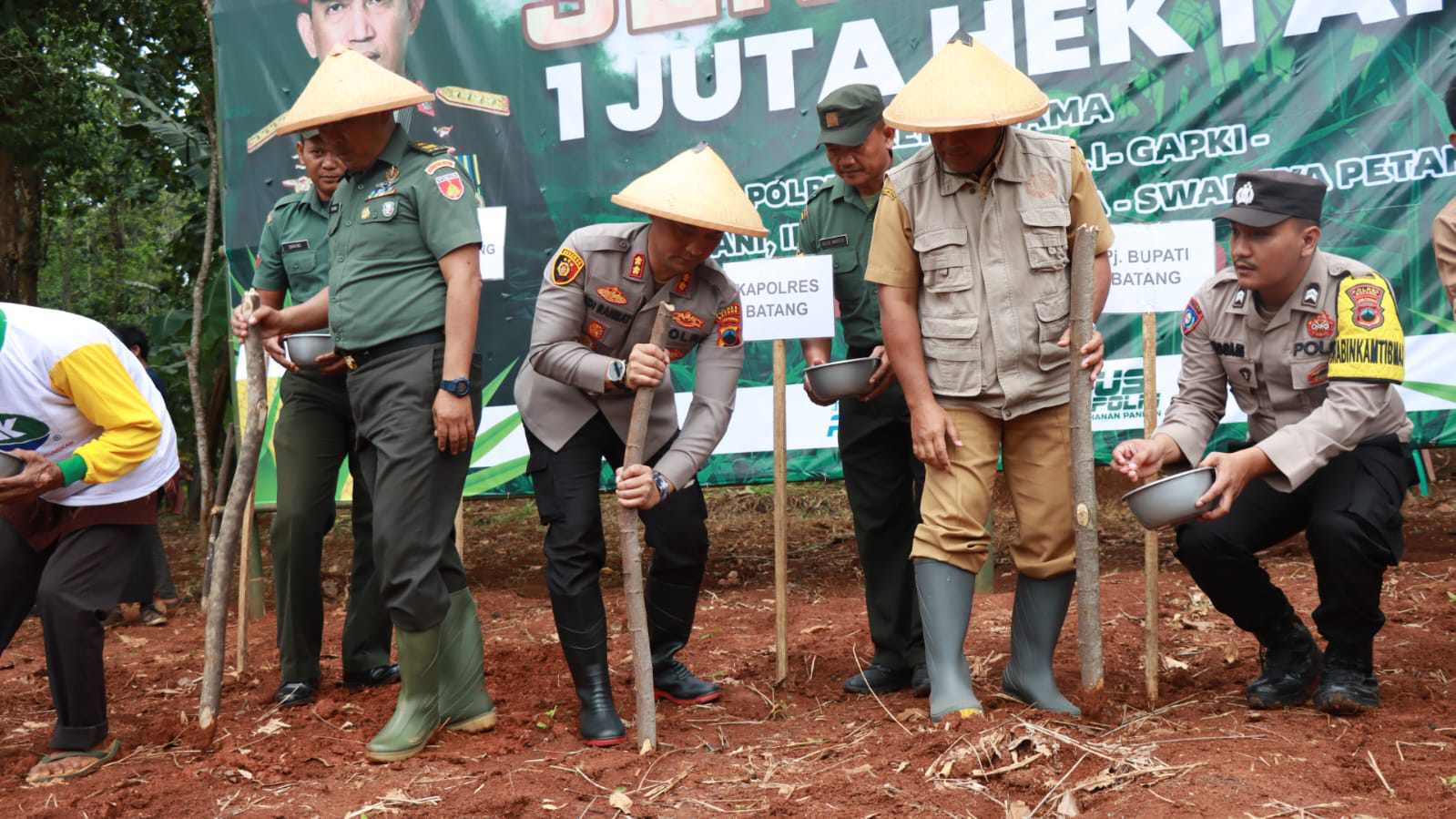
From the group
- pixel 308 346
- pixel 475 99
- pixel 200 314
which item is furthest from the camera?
pixel 200 314

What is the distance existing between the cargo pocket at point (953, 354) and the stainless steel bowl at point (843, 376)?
39 centimetres

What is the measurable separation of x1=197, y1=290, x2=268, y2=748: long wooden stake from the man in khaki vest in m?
1.99

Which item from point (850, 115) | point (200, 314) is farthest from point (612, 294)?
point (200, 314)

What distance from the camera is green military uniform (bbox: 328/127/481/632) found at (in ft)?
12.6

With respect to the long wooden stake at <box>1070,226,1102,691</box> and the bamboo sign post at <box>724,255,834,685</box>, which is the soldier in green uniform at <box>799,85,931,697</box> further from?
the long wooden stake at <box>1070,226,1102,691</box>

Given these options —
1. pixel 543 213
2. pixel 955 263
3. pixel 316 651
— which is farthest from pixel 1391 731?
pixel 543 213

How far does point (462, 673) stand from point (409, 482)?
2.14ft

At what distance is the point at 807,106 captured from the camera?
6.62 meters

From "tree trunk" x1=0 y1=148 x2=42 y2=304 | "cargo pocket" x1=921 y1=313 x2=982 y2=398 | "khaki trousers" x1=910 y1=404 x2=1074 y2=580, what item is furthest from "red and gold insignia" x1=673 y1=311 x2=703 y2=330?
"tree trunk" x1=0 y1=148 x2=42 y2=304

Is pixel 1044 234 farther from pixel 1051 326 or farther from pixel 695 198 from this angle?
pixel 695 198

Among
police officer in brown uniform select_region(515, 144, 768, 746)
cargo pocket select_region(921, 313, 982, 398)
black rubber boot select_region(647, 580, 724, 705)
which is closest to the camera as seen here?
cargo pocket select_region(921, 313, 982, 398)

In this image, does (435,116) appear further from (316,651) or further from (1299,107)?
(1299,107)

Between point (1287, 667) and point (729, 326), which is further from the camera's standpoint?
point (729, 326)

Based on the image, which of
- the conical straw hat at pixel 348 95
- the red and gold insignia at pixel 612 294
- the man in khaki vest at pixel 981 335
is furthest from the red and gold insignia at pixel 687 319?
the conical straw hat at pixel 348 95
